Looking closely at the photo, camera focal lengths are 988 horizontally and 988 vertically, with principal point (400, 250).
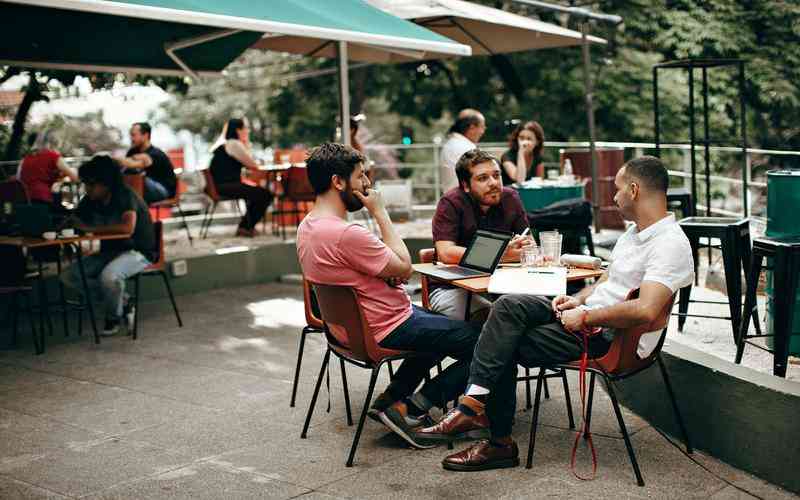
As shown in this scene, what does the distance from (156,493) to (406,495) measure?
3.41 ft

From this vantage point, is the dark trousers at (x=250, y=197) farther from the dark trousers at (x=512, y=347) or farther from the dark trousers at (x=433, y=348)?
the dark trousers at (x=512, y=347)

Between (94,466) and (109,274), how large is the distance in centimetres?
312

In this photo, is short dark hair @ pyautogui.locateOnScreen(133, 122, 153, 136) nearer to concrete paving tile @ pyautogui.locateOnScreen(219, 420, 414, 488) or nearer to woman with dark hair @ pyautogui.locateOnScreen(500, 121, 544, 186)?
woman with dark hair @ pyautogui.locateOnScreen(500, 121, 544, 186)

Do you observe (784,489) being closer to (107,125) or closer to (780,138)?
(780,138)

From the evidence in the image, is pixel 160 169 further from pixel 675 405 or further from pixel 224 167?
pixel 675 405

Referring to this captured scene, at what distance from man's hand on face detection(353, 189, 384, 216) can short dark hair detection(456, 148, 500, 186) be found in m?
0.74

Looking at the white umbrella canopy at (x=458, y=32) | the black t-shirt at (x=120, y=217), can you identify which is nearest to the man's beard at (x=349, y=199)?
the black t-shirt at (x=120, y=217)

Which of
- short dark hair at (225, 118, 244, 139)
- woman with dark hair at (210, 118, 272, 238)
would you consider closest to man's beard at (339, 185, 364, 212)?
woman with dark hair at (210, 118, 272, 238)

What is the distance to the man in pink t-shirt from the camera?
4387 mm

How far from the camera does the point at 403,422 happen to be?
4.54 meters

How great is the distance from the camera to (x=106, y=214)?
7.43 m

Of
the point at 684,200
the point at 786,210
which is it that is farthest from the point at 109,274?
the point at 786,210

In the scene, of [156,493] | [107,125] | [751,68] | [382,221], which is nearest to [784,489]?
[382,221]

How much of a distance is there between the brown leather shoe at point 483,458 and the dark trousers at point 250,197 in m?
7.44
